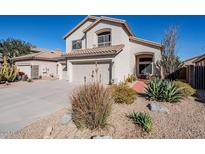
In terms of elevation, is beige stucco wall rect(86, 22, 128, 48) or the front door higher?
beige stucco wall rect(86, 22, 128, 48)

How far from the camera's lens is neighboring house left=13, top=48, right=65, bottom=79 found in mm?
21209

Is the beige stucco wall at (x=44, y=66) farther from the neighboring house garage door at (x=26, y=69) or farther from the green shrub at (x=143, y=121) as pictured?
the green shrub at (x=143, y=121)

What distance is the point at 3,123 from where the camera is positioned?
533 centimetres

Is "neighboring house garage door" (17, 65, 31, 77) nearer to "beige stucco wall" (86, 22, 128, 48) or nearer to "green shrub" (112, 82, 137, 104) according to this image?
"beige stucco wall" (86, 22, 128, 48)

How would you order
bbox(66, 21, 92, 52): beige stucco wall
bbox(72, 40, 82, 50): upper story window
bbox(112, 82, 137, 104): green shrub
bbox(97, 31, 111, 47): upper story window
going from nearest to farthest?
Answer: bbox(112, 82, 137, 104): green shrub → bbox(97, 31, 111, 47): upper story window → bbox(66, 21, 92, 52): beige stucco wall → bbox(72, 40, 82, 50): upper story window

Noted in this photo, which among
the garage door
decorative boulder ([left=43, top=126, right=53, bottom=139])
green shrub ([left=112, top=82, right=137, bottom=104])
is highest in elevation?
the garage door

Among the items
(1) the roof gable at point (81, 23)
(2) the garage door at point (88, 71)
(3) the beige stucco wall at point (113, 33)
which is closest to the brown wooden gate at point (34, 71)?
(1) the roof gable at point (81, 23)

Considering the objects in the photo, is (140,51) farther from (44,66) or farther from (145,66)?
(44,66)

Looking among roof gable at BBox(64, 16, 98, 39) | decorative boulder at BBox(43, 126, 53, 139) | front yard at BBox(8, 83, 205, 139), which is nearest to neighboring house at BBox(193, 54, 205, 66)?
front yard at BBox(8, 83, 205, 139)
